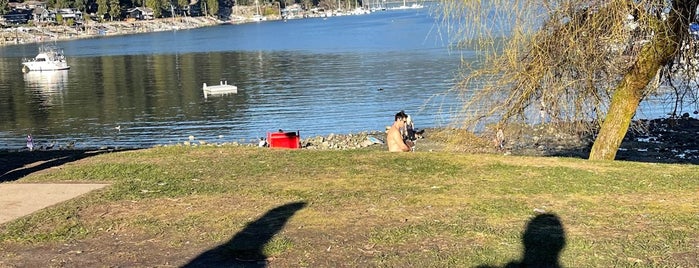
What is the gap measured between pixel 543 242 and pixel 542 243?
4 centimetres

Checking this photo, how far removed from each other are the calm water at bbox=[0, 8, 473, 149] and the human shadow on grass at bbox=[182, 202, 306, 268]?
4.78m

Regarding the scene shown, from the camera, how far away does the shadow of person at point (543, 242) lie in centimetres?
582

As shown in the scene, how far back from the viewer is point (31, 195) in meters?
9.06

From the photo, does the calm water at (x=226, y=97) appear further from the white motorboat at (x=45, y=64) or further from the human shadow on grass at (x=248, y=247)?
the human shadow on grass at (x=248, y=247)

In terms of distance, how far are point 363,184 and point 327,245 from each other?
2671 mm

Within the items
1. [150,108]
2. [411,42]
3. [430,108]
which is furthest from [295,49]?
[430,108]

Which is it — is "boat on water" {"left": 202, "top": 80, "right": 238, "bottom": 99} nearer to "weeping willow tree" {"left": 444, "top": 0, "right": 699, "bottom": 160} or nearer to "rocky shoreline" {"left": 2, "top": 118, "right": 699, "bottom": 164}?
"rocky shoreline" {"left": 2, "top": 118, "right": 699, "bottom": 164}

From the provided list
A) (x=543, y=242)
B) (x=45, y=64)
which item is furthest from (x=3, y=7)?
(x=543, y=242)

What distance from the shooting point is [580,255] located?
595 cm

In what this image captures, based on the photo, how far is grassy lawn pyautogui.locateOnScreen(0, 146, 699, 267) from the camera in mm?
6160

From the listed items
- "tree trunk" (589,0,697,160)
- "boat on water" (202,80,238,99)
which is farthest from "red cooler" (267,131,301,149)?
"boat on water" (202,80,238,99)

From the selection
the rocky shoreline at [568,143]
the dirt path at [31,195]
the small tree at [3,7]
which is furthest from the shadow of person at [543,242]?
the small tree at [3,7]

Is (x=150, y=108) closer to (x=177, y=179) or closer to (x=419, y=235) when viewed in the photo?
(x=177, y=179)

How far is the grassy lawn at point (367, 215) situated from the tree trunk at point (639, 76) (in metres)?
1.11
